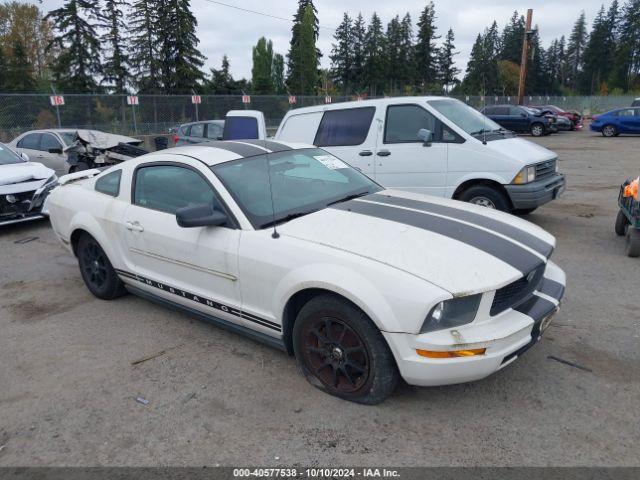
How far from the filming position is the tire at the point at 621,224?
6543 millimetres

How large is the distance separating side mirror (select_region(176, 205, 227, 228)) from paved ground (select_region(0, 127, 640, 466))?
1058 millimetres

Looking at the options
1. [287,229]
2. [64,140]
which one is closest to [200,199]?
[287,229]

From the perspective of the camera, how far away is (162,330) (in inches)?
169

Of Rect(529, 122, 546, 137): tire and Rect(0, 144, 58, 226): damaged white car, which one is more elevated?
Rect(529, 122, 546, 137): tire

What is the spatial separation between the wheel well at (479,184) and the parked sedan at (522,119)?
2027 cm

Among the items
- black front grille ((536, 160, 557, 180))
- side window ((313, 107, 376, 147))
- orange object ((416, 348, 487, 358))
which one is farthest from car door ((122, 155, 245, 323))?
black front grille ((536, 160, 557, 180))

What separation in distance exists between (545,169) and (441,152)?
1490 millimetres

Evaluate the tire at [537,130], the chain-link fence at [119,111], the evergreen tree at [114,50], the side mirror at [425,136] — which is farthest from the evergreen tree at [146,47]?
the side mirror at [425,136]

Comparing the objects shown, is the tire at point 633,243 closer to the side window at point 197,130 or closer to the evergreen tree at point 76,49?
the side window at point 197,130

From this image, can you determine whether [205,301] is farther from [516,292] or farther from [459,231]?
[516,292]

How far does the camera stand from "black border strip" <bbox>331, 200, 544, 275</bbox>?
120 inches

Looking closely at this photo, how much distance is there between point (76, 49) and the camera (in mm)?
39688

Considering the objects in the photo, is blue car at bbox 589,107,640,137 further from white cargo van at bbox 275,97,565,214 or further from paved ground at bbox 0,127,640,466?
paved ground at bbox 0,127,640,466

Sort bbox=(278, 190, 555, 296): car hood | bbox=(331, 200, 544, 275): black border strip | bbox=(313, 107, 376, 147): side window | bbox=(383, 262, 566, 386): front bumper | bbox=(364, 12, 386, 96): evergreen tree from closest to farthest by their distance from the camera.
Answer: bbox=(383, 262, 566, 386): front bumper → bbox=(278, 190, 555, 296): car hood → bbox=(331, 200, 544, 275): black border strip → bbox=(313, 107, 376, 147): side window → bbox=(364, 12, 386, 96): evergreen tree
